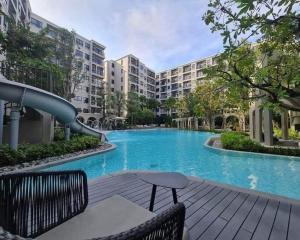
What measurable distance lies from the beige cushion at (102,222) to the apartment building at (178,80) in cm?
6200

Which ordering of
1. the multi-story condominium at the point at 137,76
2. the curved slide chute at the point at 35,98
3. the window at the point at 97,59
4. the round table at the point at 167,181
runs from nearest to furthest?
1. the round table at the point at 167,181
2. the curved slide chute at the point at 35,98
3. the window at the point at 97,59
4. the multi-story condominium at the point at 137,76

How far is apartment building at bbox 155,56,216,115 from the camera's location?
218 ft

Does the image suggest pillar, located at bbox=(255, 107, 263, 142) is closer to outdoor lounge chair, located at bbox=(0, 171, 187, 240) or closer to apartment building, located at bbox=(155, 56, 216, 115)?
outdoor lounge chair, located at bbox=(0, 171, 187, 240)

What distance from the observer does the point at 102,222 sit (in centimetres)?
257

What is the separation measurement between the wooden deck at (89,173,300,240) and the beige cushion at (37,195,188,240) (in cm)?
117

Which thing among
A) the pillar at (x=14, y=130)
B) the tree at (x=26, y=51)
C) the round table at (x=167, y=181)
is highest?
the tree at (x=26, y=51)

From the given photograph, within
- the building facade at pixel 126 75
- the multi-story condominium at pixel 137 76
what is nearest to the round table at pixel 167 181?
the building facade at pixel 126 75

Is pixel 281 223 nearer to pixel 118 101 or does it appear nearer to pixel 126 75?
pixel 118 101

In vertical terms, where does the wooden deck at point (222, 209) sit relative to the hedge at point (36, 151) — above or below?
→ below

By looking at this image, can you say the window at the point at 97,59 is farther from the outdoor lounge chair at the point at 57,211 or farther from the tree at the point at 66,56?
the outdoor lounge chair at the point at 57,211

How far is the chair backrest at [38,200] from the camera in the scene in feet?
7.47

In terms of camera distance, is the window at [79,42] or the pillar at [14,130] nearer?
the pillar at [14,130]

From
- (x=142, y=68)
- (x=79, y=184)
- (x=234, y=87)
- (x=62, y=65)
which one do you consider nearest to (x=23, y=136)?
(x=79, y=184)

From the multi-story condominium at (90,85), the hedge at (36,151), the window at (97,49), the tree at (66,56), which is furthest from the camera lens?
the window at (97,49)
